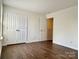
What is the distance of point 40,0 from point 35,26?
9.55ft

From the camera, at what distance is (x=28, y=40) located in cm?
578

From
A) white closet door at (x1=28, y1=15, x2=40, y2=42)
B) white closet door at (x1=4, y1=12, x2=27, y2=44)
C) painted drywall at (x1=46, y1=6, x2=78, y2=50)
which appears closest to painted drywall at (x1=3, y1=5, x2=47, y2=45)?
white closet door at (x1=28, y1=15, x2=40, y2=42)

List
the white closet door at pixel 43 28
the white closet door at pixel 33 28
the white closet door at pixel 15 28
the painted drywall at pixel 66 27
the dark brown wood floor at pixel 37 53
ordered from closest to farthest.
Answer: the dark brown wood floor at pixel 37 53 → the painted drywall at pixel 66 27 → the white closet door at pixel 15 28 → the white closet door at pixel 33 28 → the white closet door at pixel 43 28

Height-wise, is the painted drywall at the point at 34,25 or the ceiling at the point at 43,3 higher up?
the ceiling at the point at 43,3

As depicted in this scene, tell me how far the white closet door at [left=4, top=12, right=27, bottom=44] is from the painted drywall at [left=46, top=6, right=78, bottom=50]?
2.43 meters

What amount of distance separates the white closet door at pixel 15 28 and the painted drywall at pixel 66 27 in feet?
7.98

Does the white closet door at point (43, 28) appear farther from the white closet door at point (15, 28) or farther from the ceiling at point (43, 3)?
the ceiling at point (43, 3)

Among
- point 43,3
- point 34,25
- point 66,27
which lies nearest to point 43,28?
point 34,25

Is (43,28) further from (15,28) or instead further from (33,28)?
(15,28)

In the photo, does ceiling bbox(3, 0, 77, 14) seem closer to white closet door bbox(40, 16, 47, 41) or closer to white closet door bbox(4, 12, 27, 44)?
white closet door bbox(4, 12, 27, 44)

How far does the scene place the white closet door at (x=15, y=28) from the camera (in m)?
4.86

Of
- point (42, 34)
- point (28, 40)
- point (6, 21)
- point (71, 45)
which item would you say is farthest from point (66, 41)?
point (6, 21)

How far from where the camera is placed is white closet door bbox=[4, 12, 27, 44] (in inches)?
191

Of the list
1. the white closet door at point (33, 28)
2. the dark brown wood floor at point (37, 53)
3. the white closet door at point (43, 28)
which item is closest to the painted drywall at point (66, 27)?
the dark brown wood floor at point (37, 53)
